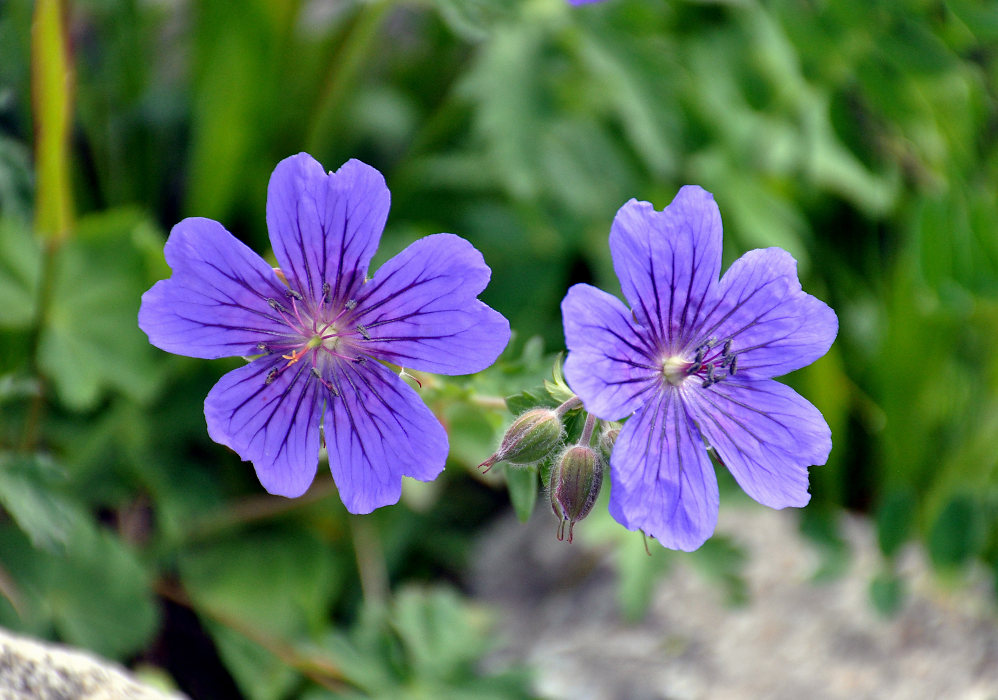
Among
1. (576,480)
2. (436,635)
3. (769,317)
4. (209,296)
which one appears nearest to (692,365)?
(769,317)

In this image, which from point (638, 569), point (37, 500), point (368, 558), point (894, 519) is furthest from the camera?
point (368, 558)

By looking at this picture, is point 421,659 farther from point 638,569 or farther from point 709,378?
point 709,378

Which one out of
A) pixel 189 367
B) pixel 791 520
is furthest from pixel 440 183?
pixel 791 520

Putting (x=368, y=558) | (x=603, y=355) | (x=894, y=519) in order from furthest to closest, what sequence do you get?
(x=368, y=558) → (x=894, y=519) → (x=603, y=355)

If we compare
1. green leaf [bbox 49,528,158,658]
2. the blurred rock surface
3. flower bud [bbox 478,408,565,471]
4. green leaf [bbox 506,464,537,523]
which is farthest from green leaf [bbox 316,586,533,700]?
flower bud [bbox 478,408,565,471]

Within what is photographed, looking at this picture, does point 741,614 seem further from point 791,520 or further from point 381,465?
point 381,465

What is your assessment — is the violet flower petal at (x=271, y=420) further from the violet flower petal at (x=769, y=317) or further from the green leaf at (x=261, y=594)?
the green leaf at (x=261, y=594)
